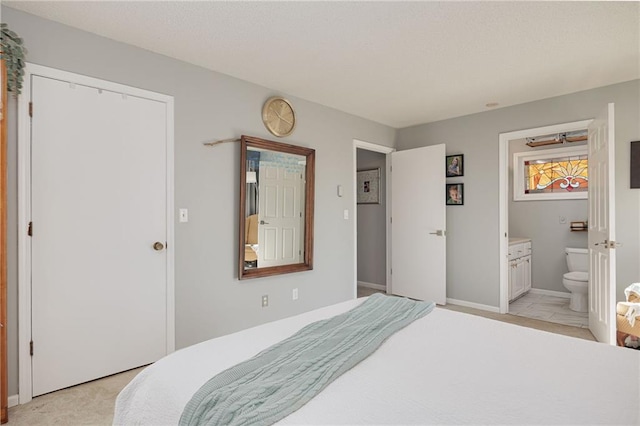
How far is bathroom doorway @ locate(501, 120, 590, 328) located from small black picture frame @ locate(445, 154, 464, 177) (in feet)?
3.58

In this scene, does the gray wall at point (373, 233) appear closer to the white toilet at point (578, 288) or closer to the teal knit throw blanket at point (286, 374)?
the white toilet at point (578, 288)

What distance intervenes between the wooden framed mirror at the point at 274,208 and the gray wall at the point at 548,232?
12.2 feet

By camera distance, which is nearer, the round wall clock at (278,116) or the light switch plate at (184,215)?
the light switch plate at (184,215)

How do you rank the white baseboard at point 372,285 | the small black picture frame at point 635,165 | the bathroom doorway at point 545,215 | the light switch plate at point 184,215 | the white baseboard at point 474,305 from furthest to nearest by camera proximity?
1. the white baseboard at point 372,285
2. the bathroom doorway at point 545,215
3. the white baseboard at point 474,305
4. the small black picture frame at point 635,165
5. the light switch plate at point 184,215

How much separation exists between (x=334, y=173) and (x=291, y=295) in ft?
4.85

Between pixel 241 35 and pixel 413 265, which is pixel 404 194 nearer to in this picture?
pixel 413 265

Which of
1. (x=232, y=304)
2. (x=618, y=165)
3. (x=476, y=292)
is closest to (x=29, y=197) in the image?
(x=232, y=304)

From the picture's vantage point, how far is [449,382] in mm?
1142

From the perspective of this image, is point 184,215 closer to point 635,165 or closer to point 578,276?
point 635,165

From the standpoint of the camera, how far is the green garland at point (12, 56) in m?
1.98

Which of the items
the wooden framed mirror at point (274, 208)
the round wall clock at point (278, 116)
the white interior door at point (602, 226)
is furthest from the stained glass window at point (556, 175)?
the round wall clock at point (278, 116)

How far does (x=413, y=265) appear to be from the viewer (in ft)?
15.3

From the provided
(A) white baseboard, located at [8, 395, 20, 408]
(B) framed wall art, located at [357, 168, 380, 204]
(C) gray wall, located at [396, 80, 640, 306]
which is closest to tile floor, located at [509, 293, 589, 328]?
(C) gray wall, located at [396, 80, 640, 306]

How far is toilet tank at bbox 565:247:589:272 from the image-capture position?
15.3ft
